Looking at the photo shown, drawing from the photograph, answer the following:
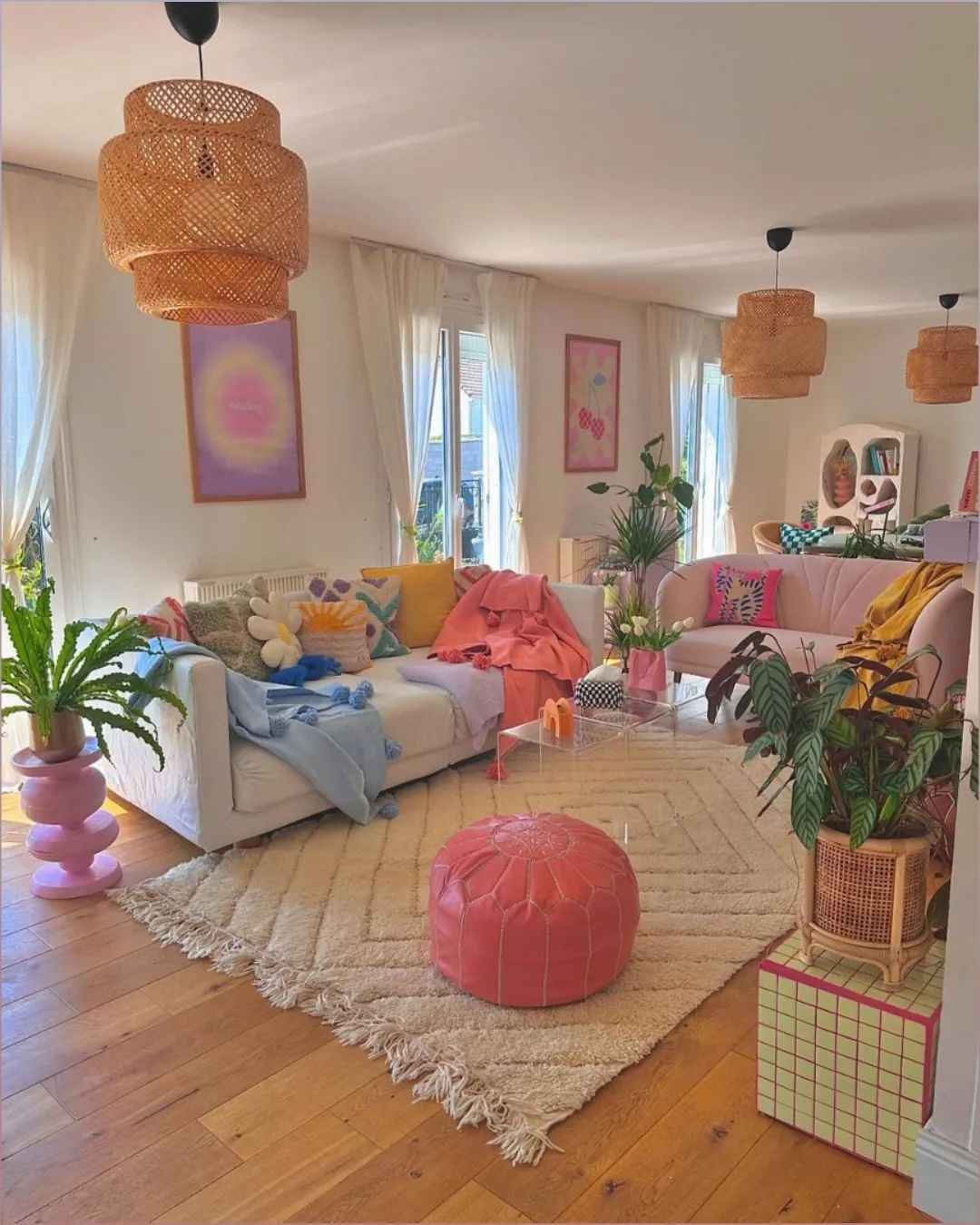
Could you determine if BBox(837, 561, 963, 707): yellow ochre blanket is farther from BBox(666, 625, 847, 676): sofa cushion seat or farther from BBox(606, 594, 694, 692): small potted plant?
BBox(606, 594, 694, 692): small potted plant

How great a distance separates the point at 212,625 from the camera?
366 cm

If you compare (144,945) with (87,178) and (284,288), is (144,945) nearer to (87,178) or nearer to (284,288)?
(284,288)

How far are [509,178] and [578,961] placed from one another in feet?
9.84

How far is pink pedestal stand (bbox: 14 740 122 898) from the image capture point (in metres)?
2.89

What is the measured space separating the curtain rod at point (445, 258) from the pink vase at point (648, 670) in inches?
102

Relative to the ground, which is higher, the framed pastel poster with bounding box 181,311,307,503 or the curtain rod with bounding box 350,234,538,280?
the curtain rod with bounding box 350,234,538,280

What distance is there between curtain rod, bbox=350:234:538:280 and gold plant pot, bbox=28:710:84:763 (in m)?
2.95

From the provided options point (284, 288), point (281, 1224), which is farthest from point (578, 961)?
point (284, 288)

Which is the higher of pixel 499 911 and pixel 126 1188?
pixel 499 911

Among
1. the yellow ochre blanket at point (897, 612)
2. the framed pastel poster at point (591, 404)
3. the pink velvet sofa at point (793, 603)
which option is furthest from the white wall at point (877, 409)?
the yellow ochre blanket at point (897, 612)

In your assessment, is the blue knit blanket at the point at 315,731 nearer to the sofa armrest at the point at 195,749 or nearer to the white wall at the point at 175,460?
the sofa armrest at the point at 195,749

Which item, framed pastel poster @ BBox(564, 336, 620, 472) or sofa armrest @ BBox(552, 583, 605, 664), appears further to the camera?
framed pastel poster @ BBox(564, 336, 620, 472)

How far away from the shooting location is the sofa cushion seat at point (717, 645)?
4.45 meters

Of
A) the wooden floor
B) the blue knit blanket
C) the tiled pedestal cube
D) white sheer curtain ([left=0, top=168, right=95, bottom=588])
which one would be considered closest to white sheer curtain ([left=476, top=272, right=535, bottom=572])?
white sheer curtain ([left=0, top=168, right=95, bottom=588])
